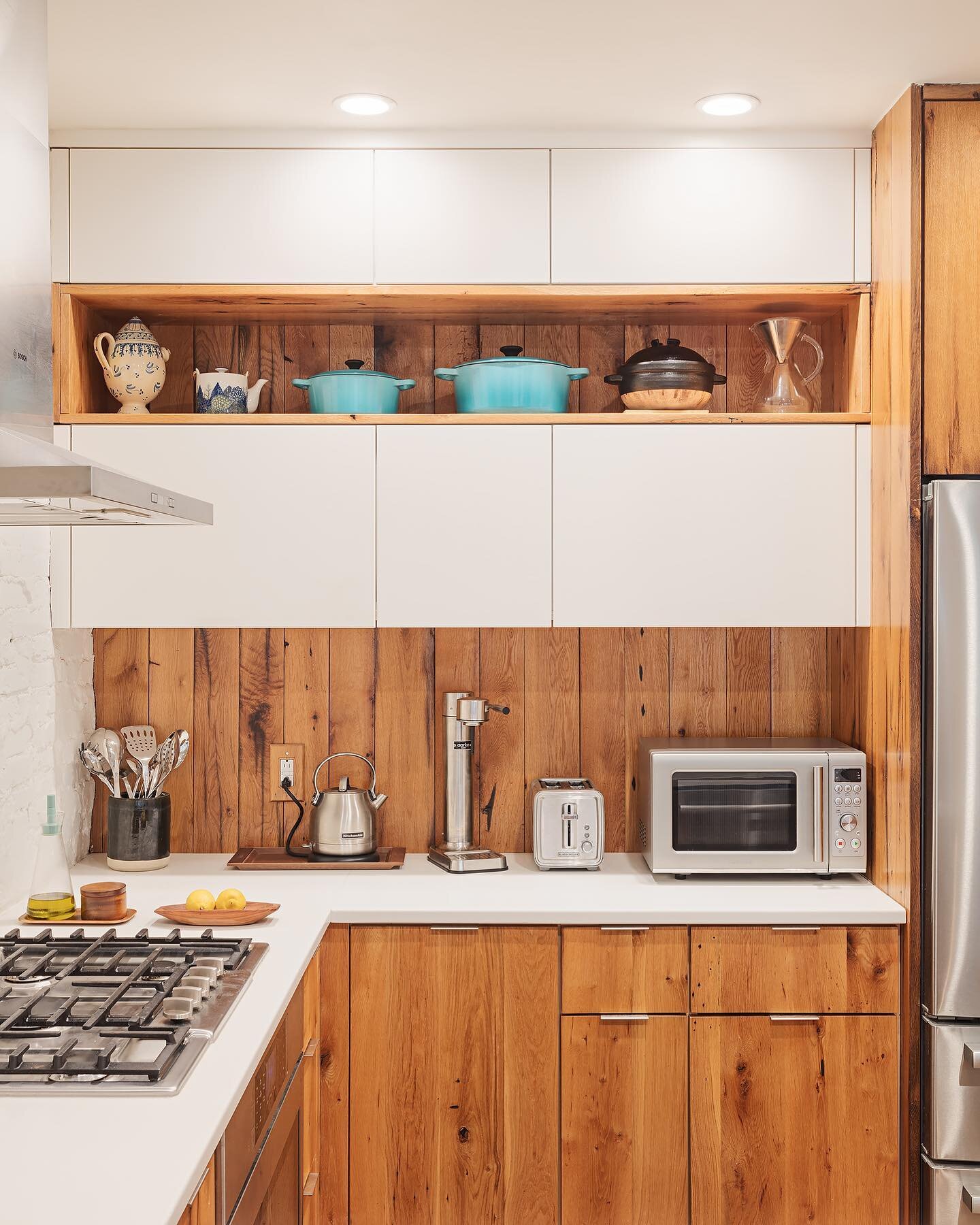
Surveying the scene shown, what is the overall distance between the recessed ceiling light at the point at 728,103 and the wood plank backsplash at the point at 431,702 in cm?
126

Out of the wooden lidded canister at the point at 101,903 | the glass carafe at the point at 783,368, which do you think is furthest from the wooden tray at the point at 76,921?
the glass carafe at the point at 783,368

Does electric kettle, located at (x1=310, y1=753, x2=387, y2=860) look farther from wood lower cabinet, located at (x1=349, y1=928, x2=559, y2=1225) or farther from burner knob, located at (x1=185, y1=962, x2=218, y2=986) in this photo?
burner knob, located at (x1=185, y1=962, x2=218, y2=986)

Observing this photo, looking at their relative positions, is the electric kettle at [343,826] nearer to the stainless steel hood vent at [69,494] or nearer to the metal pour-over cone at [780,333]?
the stainless steel hood vent at [69,494]

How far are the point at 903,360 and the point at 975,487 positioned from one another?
1.05 feet

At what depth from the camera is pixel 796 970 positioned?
238 cm

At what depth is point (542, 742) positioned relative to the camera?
2.92 metres

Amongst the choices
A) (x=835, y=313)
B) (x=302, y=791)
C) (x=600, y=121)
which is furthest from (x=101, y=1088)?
(x=835, y=313)

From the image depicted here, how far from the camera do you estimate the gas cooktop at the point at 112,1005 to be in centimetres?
147

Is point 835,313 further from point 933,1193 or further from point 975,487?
point 933,1193

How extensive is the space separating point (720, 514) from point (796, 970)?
3.41ft

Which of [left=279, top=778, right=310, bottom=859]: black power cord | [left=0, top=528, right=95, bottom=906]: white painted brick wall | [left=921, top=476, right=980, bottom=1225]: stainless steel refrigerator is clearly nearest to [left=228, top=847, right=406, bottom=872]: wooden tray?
[left=279, top=778, right=310, bottom=859]: black power cord

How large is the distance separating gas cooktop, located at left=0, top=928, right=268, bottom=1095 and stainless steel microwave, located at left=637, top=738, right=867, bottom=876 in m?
1.03

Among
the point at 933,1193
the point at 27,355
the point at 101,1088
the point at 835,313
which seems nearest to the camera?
the point at 101,1088

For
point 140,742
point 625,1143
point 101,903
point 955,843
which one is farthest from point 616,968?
point 140,742
